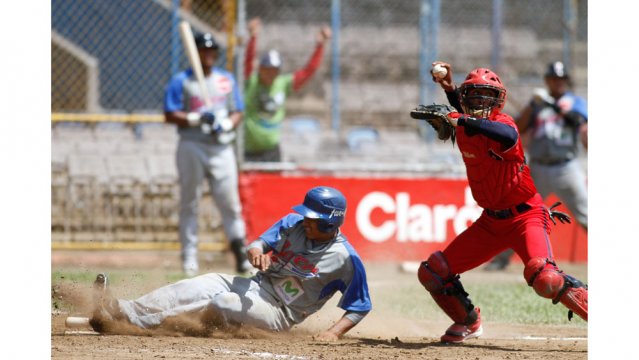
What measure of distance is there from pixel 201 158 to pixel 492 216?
4.89m

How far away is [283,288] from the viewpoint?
6457mm

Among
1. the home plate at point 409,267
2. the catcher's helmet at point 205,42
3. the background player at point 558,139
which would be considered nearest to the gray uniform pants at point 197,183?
the catcher's helmet at point 205,42

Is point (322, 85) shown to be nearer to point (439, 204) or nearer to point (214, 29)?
point (214, 29)

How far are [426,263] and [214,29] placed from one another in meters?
9.53

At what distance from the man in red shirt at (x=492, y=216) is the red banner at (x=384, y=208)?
531cm

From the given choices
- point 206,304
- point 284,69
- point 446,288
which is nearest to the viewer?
point 206,304

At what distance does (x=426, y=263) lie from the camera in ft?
21.8

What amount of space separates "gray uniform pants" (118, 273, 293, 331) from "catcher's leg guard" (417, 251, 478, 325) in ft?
3.33

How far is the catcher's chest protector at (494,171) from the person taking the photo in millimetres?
6266

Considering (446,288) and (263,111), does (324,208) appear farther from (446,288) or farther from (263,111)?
(263,111)

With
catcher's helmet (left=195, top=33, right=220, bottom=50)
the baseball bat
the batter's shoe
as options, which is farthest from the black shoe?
catcher's helmet (left=195, top=33, right=220, bottom=50)

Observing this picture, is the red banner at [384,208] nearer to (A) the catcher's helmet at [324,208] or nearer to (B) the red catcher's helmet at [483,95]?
(A) the catcher's helmet at [324,208]

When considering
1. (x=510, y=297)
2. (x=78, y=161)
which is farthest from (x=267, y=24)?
(x=510, y=297)

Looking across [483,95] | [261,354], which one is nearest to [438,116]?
[483,95]
